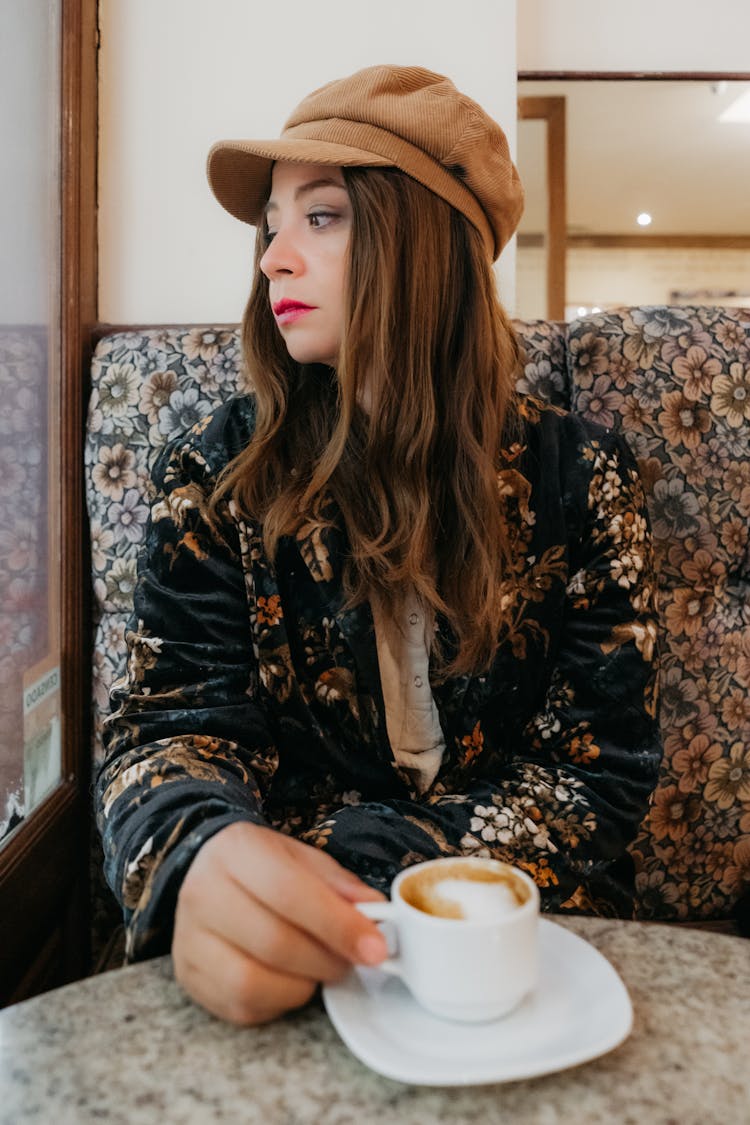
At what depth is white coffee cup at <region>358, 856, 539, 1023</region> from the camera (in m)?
0.44

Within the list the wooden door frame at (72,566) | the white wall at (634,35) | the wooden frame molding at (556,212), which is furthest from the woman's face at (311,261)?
the wooden frame molding at (556,212)

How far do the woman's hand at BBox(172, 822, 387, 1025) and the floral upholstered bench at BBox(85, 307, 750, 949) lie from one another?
82 cm

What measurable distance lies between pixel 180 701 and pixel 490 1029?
0.49 m

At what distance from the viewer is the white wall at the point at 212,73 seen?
146cm

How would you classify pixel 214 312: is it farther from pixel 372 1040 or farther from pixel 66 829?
pixel 372 1040

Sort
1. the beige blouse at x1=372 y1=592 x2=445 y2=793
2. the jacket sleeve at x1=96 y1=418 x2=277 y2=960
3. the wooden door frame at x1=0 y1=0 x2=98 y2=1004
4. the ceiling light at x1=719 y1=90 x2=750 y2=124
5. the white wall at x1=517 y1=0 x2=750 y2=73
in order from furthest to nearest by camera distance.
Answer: the ceiling light at x1=719 y1=90 x2=750 y2=124, the white wall at x1=517 y1=0 x2=750 y2=73, the wooden door frame at x1=0 y1=0 x2=98 y2=1004, the beige blouse at x1=372 y1=592 x2=445 y2=793, the jacket sleeve at x1=96 y1=418 x2=277 y2=960

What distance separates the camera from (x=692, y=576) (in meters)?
1.27

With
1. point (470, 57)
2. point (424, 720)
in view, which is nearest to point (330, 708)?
point (424, 720)

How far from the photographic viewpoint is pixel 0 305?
3.37ft

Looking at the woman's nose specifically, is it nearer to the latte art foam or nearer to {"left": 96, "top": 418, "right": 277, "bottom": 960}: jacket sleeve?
{"left": 96, "top": 418, "right": 277, "bottom": 960}: jacket sleeve

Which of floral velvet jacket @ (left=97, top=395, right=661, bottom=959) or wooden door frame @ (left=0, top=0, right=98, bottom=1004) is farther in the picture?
wooden door frame @ (left=0, top=0, right=98, bottom=1004)

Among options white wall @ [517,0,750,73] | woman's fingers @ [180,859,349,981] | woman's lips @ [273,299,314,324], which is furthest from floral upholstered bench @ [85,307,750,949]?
woman's fingers @ [180,859,349,981]

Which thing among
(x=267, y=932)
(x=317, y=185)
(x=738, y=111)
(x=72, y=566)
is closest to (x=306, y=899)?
(x=267, y=932)

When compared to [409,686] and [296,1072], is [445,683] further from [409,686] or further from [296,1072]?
[296,1072]
